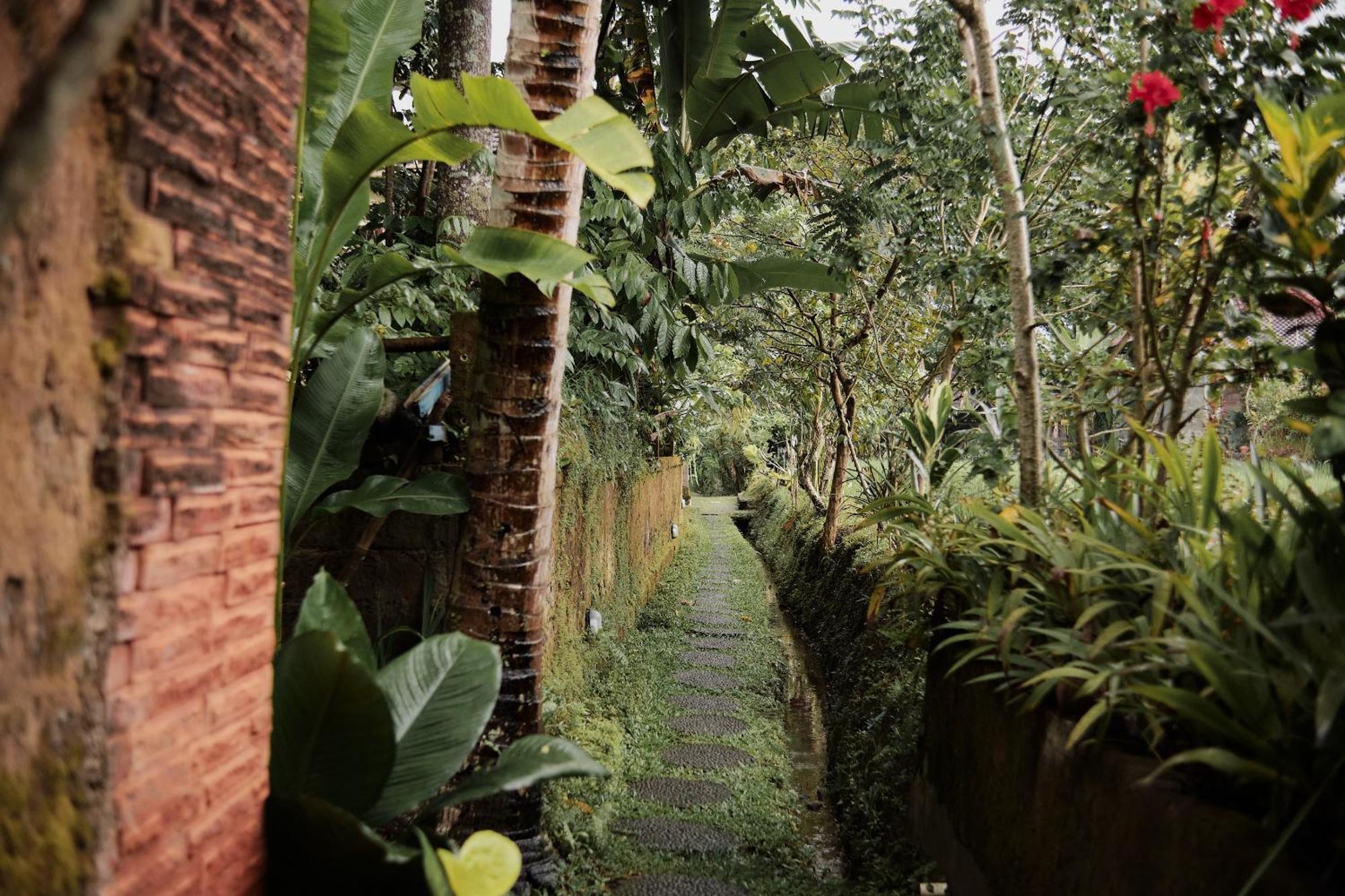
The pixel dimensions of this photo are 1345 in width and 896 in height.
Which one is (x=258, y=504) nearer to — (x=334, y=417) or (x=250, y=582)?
(x=250, y=582)

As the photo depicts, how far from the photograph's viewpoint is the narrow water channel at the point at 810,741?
4320mm

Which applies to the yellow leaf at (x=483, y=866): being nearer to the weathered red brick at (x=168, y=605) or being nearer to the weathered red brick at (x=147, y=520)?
the weathered red brick at (x=168, y=605)

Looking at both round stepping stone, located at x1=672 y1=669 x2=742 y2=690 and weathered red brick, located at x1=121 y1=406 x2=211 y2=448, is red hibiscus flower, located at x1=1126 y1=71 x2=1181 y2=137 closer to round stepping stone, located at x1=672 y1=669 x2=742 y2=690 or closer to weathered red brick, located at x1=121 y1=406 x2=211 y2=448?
weathered red brick, located at x1=121 y1=406 x2=211 y2=448

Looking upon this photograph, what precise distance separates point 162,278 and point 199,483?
0.40 metres

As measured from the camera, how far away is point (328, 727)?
222 cm

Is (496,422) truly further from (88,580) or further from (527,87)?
(88,580)

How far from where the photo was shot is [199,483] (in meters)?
1.78

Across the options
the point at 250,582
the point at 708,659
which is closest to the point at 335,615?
the point at 250,582

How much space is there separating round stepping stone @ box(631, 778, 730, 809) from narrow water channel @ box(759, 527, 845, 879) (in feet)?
1.47

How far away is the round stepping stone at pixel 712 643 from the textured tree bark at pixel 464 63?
4.24 m

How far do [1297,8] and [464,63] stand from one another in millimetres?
4011

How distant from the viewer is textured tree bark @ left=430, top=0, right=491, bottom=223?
16.4 feet

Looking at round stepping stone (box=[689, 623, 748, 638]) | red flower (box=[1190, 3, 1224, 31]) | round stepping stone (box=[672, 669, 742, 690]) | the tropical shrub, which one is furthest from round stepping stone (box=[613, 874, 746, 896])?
round stepping stone (box=[689, 623, 748, 638])

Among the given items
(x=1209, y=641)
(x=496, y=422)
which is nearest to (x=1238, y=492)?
(x=1209, y=641)
